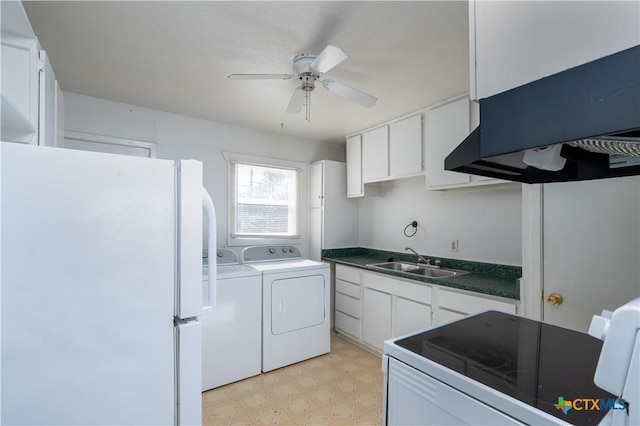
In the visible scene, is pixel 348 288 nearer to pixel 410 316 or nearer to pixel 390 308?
pixel 390 308

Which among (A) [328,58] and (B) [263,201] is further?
(B) [263,201]

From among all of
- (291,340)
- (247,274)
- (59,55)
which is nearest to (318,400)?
(291,340)

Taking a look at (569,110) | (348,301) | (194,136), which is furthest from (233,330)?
(569,110)

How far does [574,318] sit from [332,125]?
2.65 metres

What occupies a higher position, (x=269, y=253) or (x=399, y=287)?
(x=269, y=253)

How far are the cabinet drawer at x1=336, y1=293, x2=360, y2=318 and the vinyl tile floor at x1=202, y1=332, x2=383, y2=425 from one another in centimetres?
49

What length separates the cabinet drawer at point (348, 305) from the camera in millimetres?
3271

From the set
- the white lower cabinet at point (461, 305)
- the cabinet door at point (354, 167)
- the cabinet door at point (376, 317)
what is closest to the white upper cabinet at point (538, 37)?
the white lower cabinet at point (461, 305)

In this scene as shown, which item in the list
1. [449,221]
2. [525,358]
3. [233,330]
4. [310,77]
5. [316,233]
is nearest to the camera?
[525,358]

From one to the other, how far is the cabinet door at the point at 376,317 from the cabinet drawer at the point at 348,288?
115 mm

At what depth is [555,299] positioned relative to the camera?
1602mm

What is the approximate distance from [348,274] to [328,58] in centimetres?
237

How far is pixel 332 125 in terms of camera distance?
3.36m

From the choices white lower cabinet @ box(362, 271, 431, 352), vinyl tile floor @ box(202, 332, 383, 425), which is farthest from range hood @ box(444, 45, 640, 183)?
vinyl tile floor @ box(202, 332, 383, 425)
